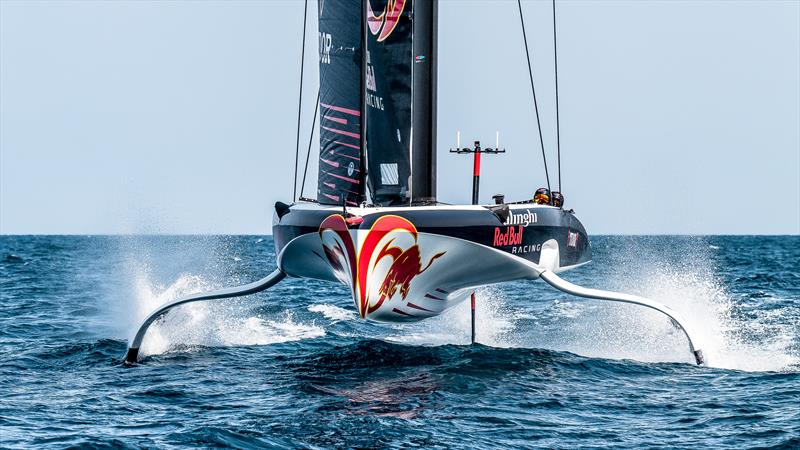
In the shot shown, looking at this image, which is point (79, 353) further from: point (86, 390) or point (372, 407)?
point (372, 407)

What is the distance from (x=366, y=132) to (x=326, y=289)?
15.7 metres

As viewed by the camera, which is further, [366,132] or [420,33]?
[420,33]

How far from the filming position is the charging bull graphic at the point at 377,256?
11.9m

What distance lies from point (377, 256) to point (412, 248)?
0.46 metres

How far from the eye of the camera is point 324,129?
14125 millimetres

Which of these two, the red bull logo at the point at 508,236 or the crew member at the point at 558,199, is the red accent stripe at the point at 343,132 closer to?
the red bull logo at the point at 508,236

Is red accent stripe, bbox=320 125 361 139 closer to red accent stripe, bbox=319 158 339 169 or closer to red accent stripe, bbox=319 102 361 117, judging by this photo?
red accent stripe, bbox=319 102 361 117

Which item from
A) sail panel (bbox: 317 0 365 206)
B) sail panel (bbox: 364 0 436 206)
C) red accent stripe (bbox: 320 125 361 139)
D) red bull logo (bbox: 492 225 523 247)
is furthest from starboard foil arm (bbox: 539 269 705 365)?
red accent stripe (bbox: 320 125 361 139)

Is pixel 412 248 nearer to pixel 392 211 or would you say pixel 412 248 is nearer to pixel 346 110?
pixel 392 211

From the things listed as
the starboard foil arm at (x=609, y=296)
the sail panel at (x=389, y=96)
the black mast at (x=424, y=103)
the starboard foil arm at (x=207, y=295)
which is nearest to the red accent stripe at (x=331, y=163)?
the sail panel at (x=389, y=96)

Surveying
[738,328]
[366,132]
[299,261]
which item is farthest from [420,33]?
[738,328]

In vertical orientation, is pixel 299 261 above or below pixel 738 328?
above

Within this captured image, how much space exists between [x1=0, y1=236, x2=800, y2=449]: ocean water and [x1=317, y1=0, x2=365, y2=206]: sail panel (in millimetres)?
2484

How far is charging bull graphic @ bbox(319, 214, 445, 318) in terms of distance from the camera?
11930 mm
